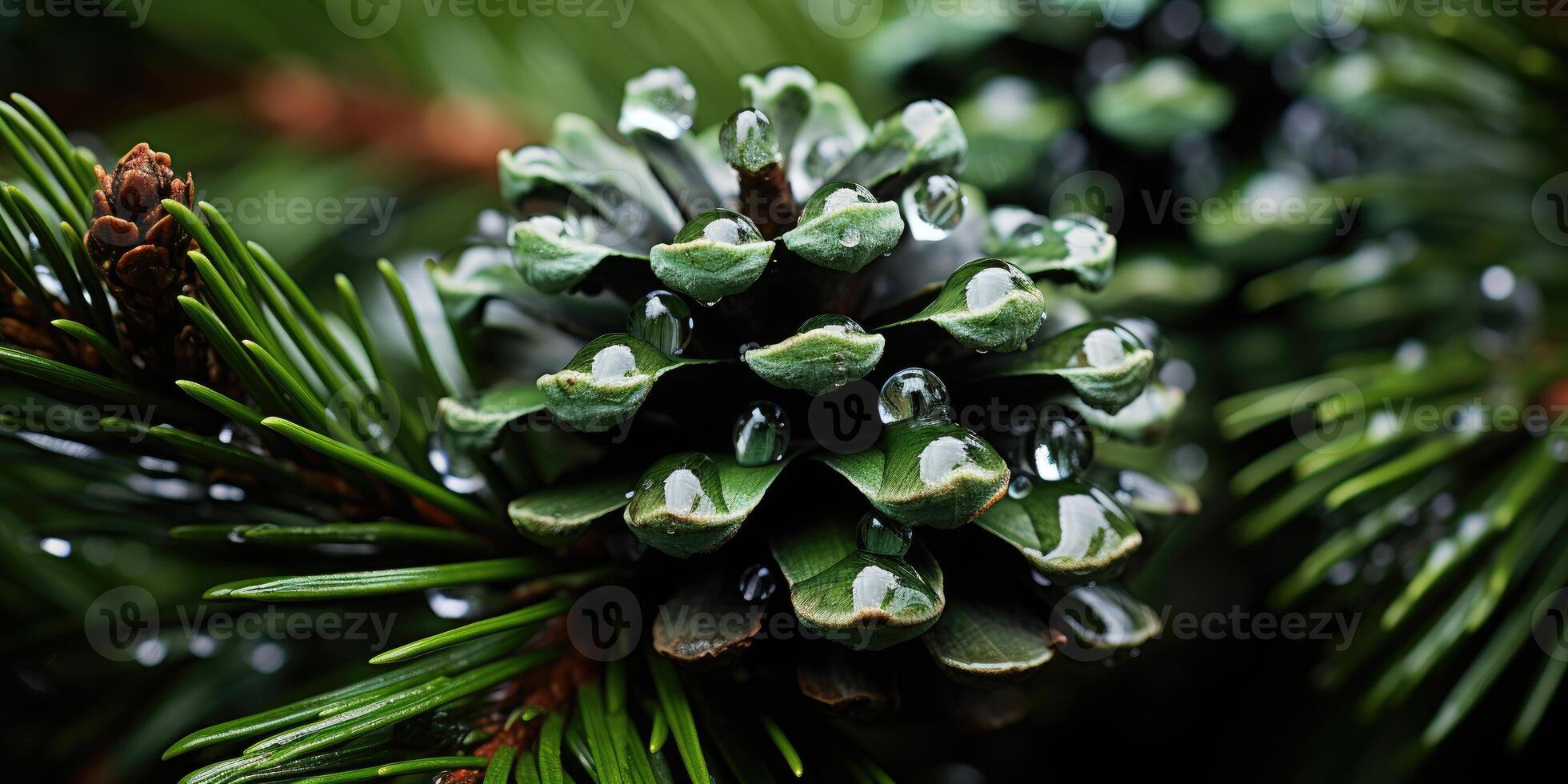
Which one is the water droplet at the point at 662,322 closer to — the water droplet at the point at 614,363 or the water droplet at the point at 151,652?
the water droplet at the point at 614,363

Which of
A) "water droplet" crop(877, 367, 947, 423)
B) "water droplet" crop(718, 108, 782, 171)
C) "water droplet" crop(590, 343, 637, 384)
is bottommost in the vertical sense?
"water droplet" crop(877, 367, 947, 423)

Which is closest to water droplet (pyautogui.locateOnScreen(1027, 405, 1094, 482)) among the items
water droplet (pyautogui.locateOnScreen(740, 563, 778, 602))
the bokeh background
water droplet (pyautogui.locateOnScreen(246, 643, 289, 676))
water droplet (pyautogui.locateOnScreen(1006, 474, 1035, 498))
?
water droplet (pyautogui.locateOnScreen(1006, 474, 1035, 498))

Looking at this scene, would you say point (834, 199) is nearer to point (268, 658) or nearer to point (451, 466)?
point (451, 466)

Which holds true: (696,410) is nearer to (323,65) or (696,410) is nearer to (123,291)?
(123,291)

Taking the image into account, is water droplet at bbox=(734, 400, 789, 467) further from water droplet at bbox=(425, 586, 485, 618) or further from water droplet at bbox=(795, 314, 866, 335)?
water droplet at bbox=(425, 586, 485, 618)

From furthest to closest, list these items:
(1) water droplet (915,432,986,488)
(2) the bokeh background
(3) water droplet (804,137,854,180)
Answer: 1. (2) the bokeh background
2. (3) water droplet (804,137,854,180)
3. (1) water droplet (915,432,986,488)

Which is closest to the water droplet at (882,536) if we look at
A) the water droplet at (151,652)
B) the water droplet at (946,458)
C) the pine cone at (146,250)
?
the water droplet at (946,458)

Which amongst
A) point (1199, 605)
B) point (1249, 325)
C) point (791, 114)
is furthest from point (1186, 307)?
point (791, 114)
